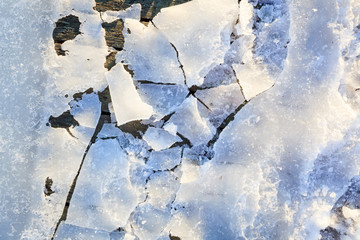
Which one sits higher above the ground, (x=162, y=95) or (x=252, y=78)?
(x=252, y=78)

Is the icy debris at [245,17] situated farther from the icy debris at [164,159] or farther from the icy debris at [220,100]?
the icy debris at [164,159]

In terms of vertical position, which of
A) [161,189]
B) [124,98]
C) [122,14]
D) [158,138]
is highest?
[122,14]

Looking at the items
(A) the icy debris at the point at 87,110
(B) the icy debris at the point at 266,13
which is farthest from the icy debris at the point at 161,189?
(B) the icy debris at the point at 266,13

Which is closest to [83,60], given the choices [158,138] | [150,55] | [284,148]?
[150,55]

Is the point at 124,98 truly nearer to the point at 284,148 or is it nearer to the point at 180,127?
the point at 180,127

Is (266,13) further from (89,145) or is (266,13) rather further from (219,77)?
(89,145)

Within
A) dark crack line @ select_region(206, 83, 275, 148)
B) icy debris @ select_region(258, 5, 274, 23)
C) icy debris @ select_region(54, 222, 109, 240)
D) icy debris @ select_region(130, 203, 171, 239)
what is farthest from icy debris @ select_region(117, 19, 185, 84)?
icy debris @ select_region(54, 222, 109, 240)
